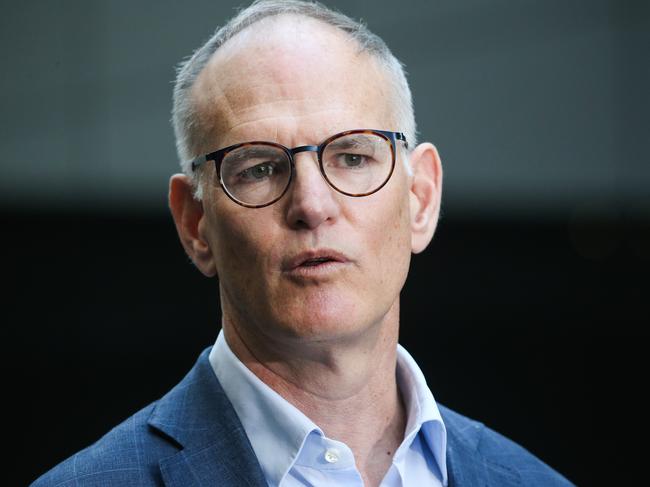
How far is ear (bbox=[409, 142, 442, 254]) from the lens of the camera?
7.62ft

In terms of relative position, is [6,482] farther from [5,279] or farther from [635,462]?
[635,462]

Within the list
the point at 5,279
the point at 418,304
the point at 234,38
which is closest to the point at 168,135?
the point at 5,279

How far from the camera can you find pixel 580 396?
496 cm

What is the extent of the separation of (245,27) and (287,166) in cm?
38

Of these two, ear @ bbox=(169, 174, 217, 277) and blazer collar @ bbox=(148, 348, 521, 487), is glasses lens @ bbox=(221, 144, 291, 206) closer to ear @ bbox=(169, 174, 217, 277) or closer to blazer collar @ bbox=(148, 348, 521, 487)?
ear @ bbox=(169, 174, 217, 277)

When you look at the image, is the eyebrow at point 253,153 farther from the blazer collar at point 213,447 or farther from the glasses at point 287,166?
the blazer collar at point 213,447

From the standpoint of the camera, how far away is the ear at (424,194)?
2.32 metres

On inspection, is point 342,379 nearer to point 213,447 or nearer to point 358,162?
point 213,447

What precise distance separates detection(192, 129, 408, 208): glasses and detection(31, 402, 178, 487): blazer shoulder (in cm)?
55

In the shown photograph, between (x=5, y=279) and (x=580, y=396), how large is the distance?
294 cm

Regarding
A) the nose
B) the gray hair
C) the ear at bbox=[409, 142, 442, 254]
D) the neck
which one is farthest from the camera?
the ear at bbox=[409, 142, 442, 254]

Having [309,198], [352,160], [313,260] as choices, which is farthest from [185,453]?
[352,160]

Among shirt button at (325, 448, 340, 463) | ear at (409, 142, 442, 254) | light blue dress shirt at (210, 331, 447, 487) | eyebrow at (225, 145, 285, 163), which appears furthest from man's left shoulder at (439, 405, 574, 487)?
eyebrow at (225, 145, 285, 163)

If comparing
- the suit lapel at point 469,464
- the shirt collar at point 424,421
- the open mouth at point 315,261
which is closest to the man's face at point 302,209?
the open mouth at point 315,261
